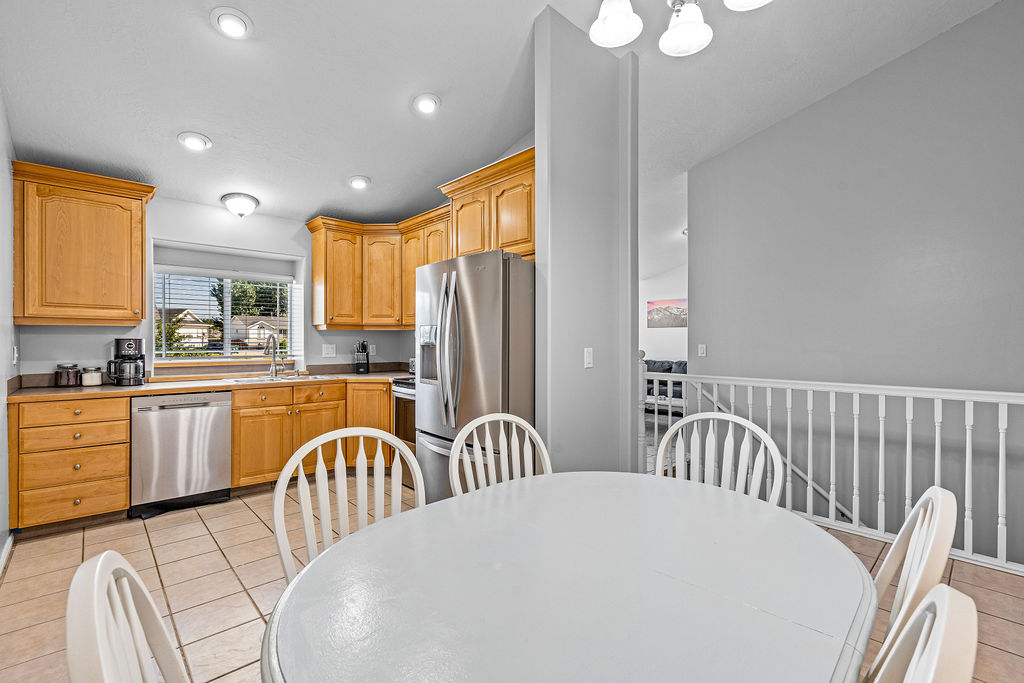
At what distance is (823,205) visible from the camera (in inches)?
134

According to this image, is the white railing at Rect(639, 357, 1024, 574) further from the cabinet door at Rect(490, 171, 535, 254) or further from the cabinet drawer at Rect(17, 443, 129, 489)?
the cabinet drawer at Rect(17, 443, 129, 489)

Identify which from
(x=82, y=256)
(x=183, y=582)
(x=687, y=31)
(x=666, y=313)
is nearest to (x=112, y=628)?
(x=687, y=31)

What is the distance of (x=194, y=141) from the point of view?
3051mm

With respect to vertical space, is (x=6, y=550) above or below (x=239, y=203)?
below

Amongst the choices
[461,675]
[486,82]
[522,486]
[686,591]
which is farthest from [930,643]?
[486,82]

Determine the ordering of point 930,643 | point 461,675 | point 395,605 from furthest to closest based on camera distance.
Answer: point 395,605 < point 461,675 < point 930,643

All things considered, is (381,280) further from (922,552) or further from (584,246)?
(922,552)

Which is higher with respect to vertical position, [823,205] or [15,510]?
[823,205]

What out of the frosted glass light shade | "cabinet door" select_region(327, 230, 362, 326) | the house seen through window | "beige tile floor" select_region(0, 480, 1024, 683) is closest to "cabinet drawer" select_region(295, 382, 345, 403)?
"cabinet door" select_region(327, 230, 362, 326)

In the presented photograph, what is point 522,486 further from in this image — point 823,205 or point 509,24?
point 823,205

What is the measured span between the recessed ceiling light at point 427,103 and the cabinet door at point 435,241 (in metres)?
1.05

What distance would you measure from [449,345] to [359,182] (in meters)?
2.07

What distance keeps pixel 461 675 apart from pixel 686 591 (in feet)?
1.52

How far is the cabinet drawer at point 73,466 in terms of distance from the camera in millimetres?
2762
